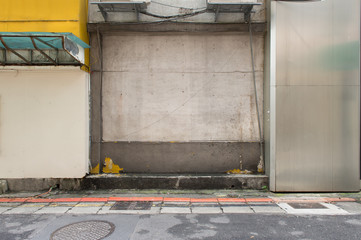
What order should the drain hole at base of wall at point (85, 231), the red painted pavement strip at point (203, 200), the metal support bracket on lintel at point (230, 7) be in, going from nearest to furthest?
the drain hole at base of wall at point (85, 231)
the red painted pavement strip at point (203, 200)
the metal support bracket on lintel at point (230, 7)

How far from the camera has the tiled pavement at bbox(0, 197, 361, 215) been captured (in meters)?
5.39

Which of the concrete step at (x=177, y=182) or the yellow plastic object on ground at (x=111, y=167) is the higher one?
the yellow plastic object on ground at (x=111, y=167)

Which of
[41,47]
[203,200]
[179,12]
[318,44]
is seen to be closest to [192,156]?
[203,200]

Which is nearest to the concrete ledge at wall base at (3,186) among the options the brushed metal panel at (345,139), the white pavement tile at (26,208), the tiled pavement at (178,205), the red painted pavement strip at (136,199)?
the tiled pavement at (178,205)

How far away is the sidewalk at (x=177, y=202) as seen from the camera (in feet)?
17.8

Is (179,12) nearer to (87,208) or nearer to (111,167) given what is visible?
(111,167)

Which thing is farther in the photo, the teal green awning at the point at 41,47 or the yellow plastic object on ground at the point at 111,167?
the yellow plastic object on ground at the point at 111,167

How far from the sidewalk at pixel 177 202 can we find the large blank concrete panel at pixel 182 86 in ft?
5.10

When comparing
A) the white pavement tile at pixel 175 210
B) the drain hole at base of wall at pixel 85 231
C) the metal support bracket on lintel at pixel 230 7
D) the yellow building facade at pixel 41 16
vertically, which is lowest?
the drain hole at base of wall at pixel 85 231

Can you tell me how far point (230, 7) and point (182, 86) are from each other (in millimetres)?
2386

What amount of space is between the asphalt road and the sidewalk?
265mm

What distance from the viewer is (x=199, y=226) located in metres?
4.65

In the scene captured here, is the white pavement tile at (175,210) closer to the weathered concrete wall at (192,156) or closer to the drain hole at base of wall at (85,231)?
the drain hole at base of wall at (85,231)

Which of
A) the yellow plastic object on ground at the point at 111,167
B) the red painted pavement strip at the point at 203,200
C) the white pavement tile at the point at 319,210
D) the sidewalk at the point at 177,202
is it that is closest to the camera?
the white pavement tile at the point at 319,210
